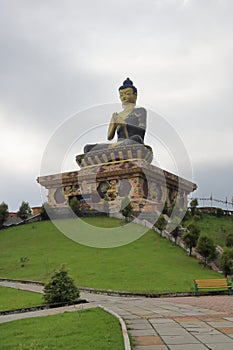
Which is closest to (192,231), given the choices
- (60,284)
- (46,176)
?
(60,284)

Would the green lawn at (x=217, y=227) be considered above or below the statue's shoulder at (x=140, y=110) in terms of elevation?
below

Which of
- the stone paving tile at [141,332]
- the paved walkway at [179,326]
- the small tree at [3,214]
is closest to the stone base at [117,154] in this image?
the small tree at [3,214]

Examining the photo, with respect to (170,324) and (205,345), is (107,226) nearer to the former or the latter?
(170,324)

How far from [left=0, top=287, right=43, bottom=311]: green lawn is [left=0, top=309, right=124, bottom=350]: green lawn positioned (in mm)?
2858

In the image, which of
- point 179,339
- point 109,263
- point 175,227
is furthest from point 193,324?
point 175,227

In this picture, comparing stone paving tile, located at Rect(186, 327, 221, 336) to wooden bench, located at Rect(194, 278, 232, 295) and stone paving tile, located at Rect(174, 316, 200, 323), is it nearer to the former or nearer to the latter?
stone paving tile, located at Rect(174, 316, 200, 323)

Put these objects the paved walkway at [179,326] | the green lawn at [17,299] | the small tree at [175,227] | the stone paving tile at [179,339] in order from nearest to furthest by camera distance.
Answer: the paved walkway at [179,326]
the stone paving tile at [179,339]
the green lawn at [17,299]
the small tree at [175,227]

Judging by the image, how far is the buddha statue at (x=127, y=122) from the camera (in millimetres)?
40000

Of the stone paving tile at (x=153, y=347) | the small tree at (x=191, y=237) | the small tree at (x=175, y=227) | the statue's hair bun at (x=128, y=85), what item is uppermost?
the statue's hair bun at (x=128, y=85)

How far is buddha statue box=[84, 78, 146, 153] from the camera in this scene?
131 feet

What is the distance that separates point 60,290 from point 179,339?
5.93 metres

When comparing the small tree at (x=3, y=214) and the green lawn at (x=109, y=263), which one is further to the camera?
the small tree at (x=3, y=214)

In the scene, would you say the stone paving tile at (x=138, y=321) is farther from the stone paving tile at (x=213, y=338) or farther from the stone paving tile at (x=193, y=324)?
the stone paving tile at (x=213, y=338)

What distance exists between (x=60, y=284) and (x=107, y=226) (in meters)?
→ 17.7
